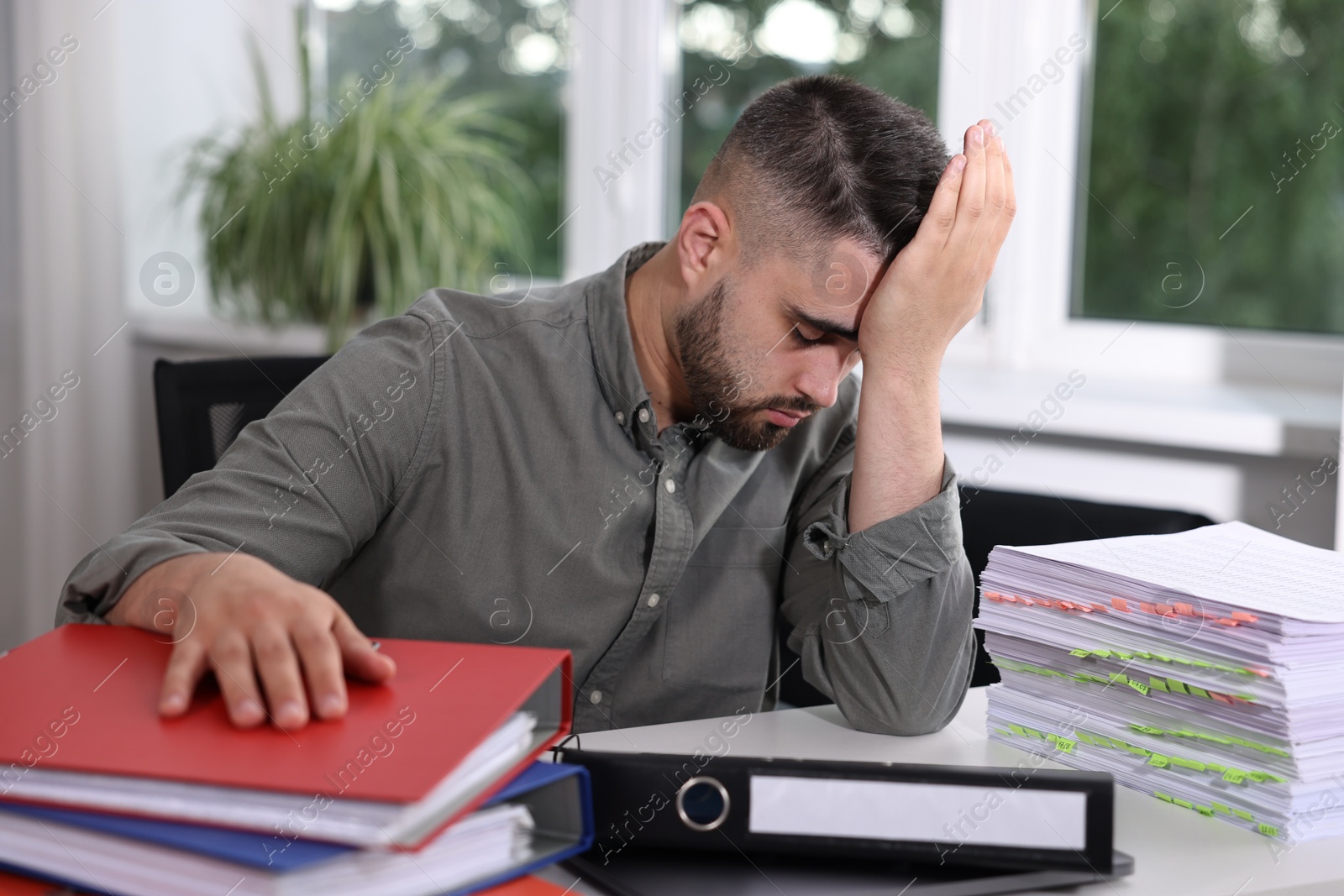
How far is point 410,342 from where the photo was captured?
1202mm

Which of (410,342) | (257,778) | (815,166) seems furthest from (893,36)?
(257,778)

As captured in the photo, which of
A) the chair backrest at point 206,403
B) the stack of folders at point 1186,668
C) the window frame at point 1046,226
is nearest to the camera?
the stack of folders at point 1186,668

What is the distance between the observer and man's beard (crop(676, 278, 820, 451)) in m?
1.23

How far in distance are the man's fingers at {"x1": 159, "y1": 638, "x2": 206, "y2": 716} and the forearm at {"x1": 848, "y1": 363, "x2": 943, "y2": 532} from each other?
0.65 m

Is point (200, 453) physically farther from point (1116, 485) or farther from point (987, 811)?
point (1116, 485)

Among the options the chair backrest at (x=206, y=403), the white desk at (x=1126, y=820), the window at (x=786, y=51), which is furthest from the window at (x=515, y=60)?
the white desk at (x=1126, y=820)

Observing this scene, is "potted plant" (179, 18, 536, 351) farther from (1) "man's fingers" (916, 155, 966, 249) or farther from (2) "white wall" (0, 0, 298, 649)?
(1) "man's fingers" (916, 155, 966, 249)

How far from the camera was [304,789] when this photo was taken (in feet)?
1.77

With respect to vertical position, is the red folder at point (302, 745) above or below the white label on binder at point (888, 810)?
above

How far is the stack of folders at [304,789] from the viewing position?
54 centimetres

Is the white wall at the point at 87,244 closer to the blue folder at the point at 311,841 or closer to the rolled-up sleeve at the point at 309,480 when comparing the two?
the rolled-up sleeve at the point at 309,480

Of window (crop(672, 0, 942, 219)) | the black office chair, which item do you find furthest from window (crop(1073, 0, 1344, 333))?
the black office chair

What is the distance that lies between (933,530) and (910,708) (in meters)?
0.19

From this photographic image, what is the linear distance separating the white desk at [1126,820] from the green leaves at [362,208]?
177cm
